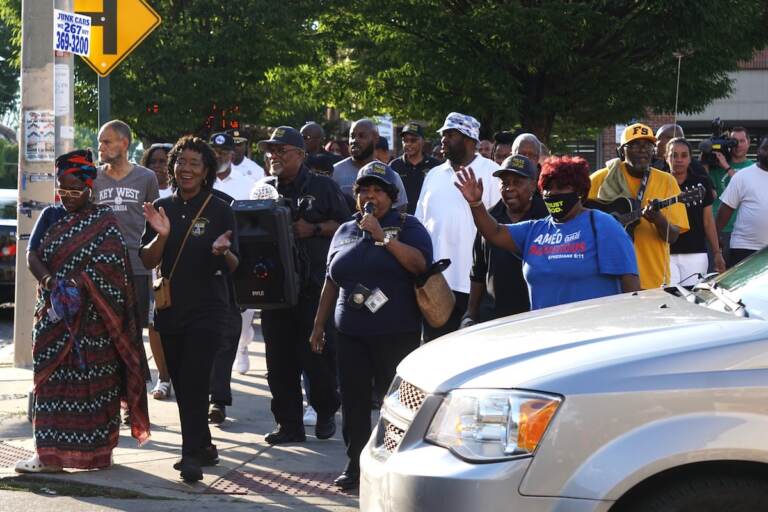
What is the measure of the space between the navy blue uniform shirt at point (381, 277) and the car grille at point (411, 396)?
6.48ft

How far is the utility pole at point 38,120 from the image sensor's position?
10.3m

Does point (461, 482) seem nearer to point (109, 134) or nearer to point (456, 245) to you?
point (456, 245)

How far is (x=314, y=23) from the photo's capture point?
2645 cm

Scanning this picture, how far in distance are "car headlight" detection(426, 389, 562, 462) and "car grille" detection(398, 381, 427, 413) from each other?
26 centimetres

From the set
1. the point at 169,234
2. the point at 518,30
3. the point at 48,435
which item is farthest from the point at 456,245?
the point at 518,30

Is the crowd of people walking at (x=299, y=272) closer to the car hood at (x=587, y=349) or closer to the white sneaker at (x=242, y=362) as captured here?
the car hood at (x=587, y=349)

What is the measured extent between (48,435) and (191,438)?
2.62 feet

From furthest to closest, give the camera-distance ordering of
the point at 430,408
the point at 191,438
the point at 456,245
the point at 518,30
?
the point at 518,30
the point at 456,245
the point at 191,438
the point at 430,408

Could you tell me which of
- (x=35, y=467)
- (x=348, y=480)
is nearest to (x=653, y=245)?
(x=348, y=480)

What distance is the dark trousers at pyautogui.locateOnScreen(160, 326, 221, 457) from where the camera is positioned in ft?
23.7

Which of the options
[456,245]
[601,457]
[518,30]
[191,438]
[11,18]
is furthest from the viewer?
[11,18]

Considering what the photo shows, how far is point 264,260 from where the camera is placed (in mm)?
8055

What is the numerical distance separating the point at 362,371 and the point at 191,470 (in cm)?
108

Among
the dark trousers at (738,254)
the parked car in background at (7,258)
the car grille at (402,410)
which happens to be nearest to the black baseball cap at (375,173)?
the car grille at (402,410)
